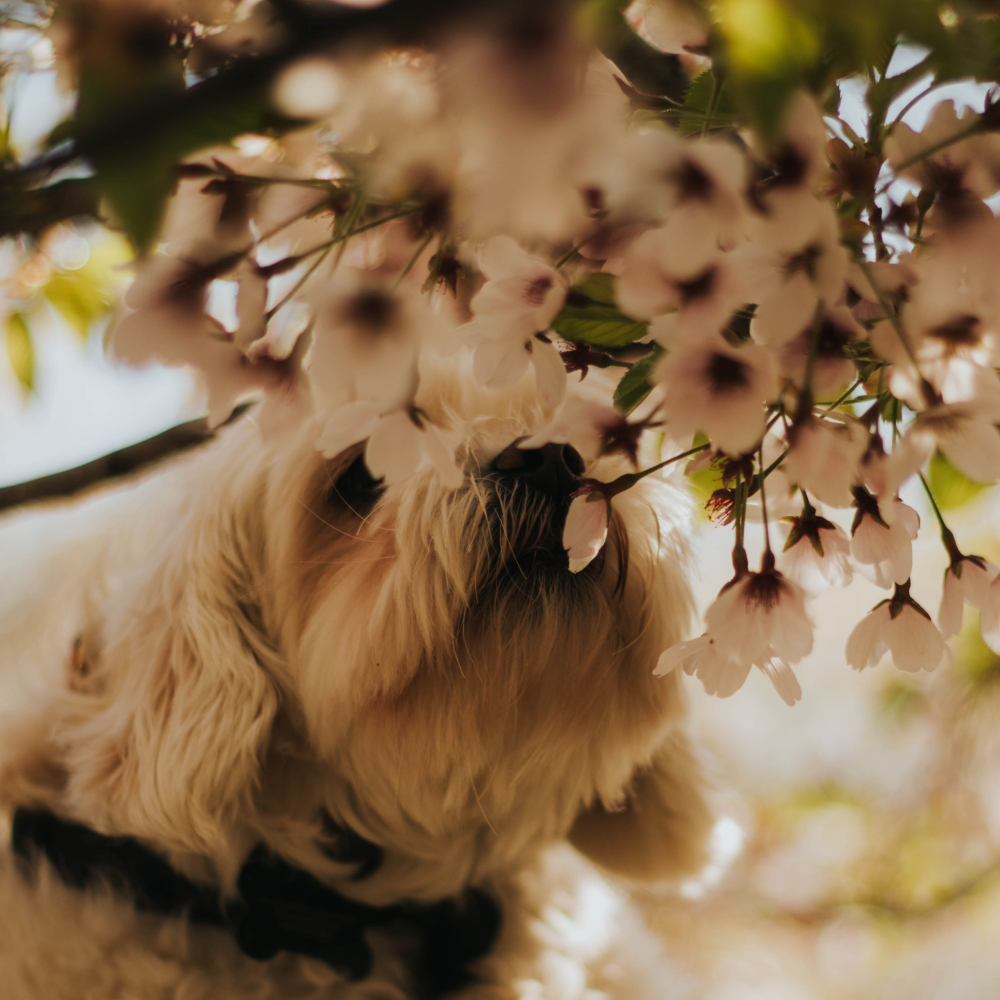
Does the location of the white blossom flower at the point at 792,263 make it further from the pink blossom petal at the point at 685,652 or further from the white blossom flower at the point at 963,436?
the pink blossom petal at the point at 685,652

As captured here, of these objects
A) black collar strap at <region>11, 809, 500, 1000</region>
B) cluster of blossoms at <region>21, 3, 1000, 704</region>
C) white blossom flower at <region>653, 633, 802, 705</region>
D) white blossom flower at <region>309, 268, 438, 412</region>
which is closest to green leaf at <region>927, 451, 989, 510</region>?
cluster of blossoms at <region>21, 3, 1000, 704</region>

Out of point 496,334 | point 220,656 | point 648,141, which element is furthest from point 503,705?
point 648,141

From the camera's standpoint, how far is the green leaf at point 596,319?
21.4 inches

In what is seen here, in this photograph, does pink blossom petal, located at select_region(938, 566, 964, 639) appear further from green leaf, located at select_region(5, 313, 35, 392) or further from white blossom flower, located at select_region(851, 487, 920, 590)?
green leaf, located at select_region(5, 313, 35, 392)

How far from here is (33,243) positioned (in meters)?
0.34

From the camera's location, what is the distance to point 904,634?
23.9 inches

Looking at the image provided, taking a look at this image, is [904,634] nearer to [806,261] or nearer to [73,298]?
[806,261]

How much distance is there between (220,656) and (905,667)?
0.99 metres

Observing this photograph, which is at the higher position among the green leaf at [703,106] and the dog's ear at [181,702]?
the green leaf at [703,106]

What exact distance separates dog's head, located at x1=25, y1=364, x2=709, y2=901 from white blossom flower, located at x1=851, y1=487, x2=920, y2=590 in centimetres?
45

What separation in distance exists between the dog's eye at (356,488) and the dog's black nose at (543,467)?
0.87 feet

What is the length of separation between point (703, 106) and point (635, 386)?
180 mm

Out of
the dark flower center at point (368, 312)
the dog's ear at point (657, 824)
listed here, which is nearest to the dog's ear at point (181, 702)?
the dog's ear at point (657, 824)

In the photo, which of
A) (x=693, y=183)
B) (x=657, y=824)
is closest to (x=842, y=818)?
(x=657, y=824)
